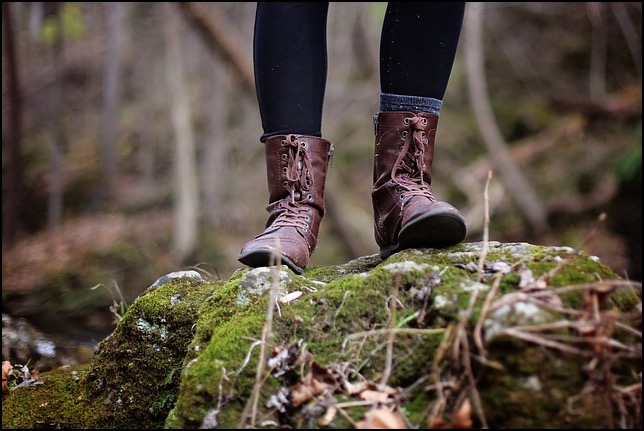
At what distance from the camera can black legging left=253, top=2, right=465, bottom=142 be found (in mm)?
1801

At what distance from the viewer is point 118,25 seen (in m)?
8.78

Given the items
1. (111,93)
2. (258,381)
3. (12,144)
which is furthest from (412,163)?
(111,93)

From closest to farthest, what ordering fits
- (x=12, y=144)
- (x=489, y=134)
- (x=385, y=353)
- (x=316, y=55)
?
(x=385, y=353) → (x=316, y=55) → (x=12, y=144) → (x=489, y=134)

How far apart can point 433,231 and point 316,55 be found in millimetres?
726

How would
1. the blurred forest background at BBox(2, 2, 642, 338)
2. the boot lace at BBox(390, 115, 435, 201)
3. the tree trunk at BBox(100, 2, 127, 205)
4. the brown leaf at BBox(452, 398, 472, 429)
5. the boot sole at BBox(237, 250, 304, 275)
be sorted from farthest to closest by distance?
the tree trunk at BBox(100, 2, 127, 205) → the blurred forest background at BBox(2, 2, 642, 338) → the boot lace at BBox(390, 115, 435, 201) → the boot sole at BBox(237, 250, 304, 275) → the brown leaf at BBox(452, 398, 472, 429)

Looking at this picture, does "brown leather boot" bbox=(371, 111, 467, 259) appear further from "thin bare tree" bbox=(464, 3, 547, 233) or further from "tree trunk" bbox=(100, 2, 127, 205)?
"tree trunk" bbox=(100, 2, 127, 205)

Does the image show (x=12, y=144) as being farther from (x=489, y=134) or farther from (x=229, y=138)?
(x=489, y=134)

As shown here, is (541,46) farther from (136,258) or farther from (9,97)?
(9,97)

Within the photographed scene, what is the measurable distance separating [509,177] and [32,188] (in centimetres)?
643

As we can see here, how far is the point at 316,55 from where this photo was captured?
1965 mm

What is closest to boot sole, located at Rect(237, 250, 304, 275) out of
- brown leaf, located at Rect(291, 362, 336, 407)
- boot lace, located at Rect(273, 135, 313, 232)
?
boot lace, located at Rect(273, 135, 313, 232)

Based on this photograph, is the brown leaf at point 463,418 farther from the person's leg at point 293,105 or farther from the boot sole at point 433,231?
the person's leg at point 293,105

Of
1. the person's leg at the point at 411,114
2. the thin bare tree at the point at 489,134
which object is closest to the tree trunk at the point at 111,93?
the thin bare tree at the point at 489,134

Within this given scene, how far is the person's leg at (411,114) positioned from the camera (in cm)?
178
